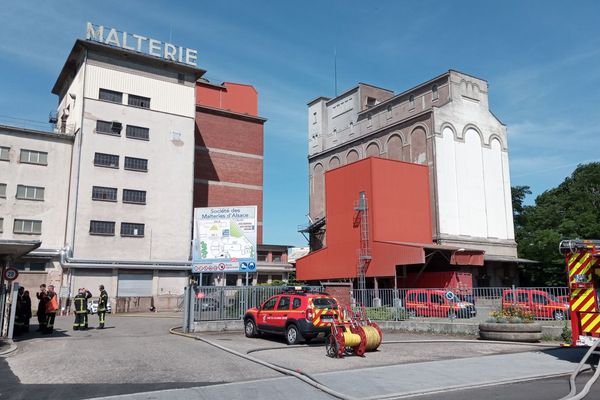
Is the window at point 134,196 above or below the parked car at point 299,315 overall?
above

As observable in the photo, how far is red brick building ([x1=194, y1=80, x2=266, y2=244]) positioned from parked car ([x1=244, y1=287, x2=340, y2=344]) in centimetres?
3814

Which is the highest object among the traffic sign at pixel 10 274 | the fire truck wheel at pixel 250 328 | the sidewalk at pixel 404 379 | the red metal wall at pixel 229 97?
the red metal wall at pixel 229 97

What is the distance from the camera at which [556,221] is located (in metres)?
58.8

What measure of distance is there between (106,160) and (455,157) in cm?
3166

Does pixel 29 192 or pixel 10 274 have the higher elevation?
pixel 29 192

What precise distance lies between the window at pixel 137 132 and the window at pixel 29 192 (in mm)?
8862

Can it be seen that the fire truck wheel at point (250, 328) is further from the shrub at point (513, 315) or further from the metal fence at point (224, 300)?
the shrub at point (513, 315)

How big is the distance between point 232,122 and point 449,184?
87.4 feet

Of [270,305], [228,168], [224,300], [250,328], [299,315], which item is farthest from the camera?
[228,168]

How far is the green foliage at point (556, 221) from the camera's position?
52500mm

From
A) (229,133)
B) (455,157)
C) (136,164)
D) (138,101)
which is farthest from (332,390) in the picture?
(229,133)

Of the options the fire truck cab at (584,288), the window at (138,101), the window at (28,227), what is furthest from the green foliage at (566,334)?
the window at (138,101)

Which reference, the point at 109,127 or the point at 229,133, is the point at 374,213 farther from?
the point at 229,133

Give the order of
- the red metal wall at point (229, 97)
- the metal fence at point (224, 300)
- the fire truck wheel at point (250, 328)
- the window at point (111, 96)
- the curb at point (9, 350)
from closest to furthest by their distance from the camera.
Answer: the curb at point (9, 350) → the fire truck wheel at point (250, 328) → the metal fence at point (224, 300) → the window at point (111, 96) → the red metal wall at point (229, 97)
